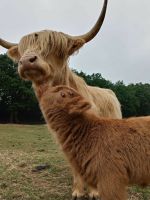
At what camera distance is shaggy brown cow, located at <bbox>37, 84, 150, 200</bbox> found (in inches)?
201

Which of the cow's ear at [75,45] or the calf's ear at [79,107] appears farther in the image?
the cow's ear at [75,45]

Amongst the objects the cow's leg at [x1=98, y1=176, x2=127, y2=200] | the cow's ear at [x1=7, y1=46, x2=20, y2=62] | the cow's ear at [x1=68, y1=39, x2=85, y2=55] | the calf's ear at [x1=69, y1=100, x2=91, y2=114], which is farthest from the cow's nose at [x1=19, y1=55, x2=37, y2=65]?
the cow's leg at [x1=98, y1=176, x2=127, y2=200]

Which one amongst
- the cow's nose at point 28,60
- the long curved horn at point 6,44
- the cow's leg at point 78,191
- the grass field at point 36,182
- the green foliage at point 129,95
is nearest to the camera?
the cow's nose at point 28,60

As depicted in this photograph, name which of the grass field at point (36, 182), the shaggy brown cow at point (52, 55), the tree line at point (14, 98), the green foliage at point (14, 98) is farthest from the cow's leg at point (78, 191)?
the green foliage at point (14, 98)

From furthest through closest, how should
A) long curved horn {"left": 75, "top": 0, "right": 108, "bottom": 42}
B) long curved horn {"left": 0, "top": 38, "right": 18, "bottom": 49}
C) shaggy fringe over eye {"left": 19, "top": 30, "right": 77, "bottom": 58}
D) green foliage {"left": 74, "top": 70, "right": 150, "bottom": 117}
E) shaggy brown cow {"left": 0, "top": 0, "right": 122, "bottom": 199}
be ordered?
green foliage {"left": 74, "top": 70, "right": 150, "bottom": 117}, long curved horn {"left": 0, "top": 38, "right": 18, "bottom": 49}, long curved horn {"left": 75, "top": 0, "right": 108, "bottom": 42}, shaggy fringe over eye {"left": 19, "top": 30, "right": 77, "bottom": 58}, shaggy brown cow {"left": 0, "top": 0, "right": 122, "bottom": 199}

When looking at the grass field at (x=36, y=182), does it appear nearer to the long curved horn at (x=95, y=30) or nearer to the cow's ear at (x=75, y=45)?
the cow's ear at (x=75, y=45)

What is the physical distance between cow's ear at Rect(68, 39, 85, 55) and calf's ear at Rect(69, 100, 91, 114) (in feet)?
8.35

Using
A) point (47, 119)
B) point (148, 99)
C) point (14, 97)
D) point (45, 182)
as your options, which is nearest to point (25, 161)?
point (45, 182)

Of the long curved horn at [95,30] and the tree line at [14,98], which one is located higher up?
the tree line at [14,98]

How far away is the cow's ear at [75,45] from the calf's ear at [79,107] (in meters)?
2.54

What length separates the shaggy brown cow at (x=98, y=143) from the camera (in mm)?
5098

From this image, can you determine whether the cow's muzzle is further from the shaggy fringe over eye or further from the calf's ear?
the calf's ear

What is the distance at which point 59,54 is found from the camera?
7484 millimetres

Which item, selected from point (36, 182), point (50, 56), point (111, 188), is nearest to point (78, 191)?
point (36, 182)
